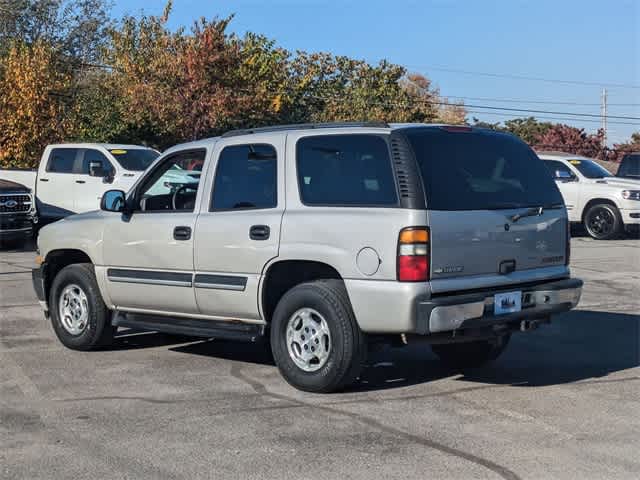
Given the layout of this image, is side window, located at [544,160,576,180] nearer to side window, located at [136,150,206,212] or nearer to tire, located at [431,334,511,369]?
tire, located at [431,334,511,369]

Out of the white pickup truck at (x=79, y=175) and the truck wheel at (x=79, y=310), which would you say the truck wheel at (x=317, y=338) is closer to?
the truck wheel at (x=79, y=310)

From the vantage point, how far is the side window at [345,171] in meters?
6.79

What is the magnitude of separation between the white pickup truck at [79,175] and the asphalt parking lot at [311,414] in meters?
10.3

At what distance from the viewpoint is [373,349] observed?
7031 mm

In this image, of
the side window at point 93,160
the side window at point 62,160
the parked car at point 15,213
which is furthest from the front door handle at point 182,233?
the side window at point 62,160

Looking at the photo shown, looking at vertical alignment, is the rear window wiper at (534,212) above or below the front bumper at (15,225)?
above

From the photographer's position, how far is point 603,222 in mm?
21438

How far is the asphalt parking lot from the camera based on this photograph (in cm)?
539

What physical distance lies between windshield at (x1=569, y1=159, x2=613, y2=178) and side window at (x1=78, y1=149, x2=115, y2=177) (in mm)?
10207

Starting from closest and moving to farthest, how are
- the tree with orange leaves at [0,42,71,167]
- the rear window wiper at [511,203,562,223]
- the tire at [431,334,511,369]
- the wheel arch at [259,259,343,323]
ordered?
the rear window wiper at [511,203,562,223] < the wheel arch at [259,259,343,323] < the tire at [431,334,511,369] < the tree with orange leaves at [0,42,71,167]

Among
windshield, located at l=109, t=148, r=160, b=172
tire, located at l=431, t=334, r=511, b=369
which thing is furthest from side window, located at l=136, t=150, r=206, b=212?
windshield, located at l=109, t=148, r=160, b=172

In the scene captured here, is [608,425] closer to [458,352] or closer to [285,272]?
[458,352]

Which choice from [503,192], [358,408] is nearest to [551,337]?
[503,192]

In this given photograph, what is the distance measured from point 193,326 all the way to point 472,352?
2.23 metres
